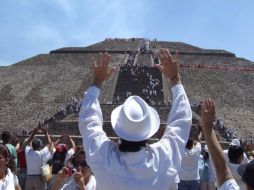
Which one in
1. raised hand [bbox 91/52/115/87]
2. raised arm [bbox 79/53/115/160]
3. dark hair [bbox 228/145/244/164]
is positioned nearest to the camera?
raised arm [bbox 79/53/115/160]

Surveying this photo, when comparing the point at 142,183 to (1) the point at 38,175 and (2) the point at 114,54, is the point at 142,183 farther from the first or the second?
(2) the point at 114,54

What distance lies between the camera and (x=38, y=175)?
9047mm

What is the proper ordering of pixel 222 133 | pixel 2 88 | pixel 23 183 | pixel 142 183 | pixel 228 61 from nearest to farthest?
pixel 142 183, pixel 23 183, pixel 222 133, pixel 2 88, pixel 228 61

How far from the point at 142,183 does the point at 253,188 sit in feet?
2.44

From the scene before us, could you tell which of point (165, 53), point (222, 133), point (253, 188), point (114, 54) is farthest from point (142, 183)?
point (114, 54)

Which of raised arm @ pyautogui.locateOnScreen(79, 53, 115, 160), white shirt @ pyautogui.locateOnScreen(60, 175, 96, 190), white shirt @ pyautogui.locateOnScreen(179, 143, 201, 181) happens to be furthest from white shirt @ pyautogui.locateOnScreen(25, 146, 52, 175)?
raised arm @ pyautogui.locateOnScreen(79, 53, 115, 160)

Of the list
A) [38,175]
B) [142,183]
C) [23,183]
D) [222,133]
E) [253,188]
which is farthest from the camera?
[222,133]

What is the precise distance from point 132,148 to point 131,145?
22 millimetres

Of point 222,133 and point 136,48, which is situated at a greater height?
point 136,48

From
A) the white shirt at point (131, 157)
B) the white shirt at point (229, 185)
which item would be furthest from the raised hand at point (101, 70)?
the white shirt at point (229, 185)

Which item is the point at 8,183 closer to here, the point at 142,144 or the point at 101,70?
the point at 101,70

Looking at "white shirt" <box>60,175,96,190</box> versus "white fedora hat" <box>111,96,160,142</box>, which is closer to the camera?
"white fedora hat" <box>111,96,160,142</box>

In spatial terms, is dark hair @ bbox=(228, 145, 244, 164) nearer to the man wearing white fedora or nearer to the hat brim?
the man wearing white fedora

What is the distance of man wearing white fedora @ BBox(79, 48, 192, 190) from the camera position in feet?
11.9
